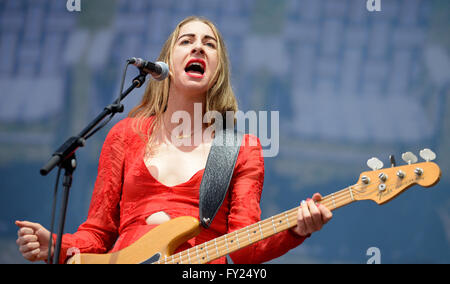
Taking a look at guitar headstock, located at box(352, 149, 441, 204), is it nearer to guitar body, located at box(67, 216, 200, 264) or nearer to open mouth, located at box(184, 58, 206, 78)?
guitar body, located at box(67, 216, 200, 264)

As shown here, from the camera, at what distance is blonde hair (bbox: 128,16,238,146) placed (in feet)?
7.50

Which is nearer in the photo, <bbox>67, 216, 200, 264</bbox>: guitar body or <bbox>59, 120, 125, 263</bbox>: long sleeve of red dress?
<bbox>67, 216, 200, 264</bbox>: guitar body

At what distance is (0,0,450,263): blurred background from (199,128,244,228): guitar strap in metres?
0.68

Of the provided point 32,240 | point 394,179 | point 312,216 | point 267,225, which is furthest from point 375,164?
point 32,240

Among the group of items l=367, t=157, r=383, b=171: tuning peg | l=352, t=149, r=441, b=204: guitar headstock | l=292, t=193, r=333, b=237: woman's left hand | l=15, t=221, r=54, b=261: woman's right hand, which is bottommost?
l=15, t=221, r=54, b=261: woman's right hand

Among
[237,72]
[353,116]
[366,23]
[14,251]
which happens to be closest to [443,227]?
[353,116]

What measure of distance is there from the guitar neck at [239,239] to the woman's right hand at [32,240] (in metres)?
0.44

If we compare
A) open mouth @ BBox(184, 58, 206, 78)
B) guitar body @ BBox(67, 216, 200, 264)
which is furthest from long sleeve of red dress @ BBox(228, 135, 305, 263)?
open mouth @ BBox(184, 58, 206, 78)

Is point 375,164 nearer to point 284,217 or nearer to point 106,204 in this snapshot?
point 284,217

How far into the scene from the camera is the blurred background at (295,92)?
2693 millimetres

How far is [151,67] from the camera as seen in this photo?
5.79ft

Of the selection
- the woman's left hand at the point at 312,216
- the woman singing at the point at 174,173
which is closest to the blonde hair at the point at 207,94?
the woman singing at the point at 174,173

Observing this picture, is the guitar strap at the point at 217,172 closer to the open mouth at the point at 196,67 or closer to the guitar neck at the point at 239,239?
the guitar neck at the point at 239,239

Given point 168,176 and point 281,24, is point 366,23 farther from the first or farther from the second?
point 168,176
